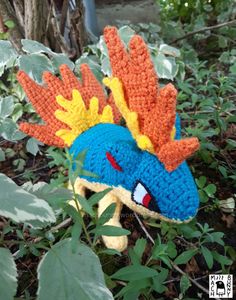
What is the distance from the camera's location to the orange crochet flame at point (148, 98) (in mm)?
592

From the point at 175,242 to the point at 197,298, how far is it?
120mm

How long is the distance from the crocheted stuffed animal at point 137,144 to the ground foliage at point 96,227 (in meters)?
0.07

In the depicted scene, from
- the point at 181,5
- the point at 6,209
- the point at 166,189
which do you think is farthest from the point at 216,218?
the point at 181,5

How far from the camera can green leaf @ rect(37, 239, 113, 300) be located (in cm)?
47

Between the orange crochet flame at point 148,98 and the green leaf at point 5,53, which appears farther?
the green leaf at point 5,53

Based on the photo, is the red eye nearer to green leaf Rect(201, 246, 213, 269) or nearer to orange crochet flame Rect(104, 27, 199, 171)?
orange crochet flame Rect(104, 27, 199, 171)

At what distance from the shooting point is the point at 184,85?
1069mm

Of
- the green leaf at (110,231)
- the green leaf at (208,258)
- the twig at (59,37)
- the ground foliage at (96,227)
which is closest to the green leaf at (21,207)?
the ground foliage at (96,227)

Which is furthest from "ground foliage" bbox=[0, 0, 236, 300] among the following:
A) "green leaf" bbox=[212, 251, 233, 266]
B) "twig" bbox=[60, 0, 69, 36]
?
"twig" bbox=[60, 0, 69, 36]

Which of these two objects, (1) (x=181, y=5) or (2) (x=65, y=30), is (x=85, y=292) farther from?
(1) (x=181, y=5)

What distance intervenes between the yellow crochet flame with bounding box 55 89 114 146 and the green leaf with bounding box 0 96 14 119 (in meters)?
0.28

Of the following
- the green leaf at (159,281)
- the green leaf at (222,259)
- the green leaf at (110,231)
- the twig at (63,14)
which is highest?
the twig at (63,14)

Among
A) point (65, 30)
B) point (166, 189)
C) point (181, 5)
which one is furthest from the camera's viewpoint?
point (181, 5)

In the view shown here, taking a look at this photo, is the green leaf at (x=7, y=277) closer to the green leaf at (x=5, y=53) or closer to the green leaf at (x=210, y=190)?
the green leaf at (x=210, y=190)
